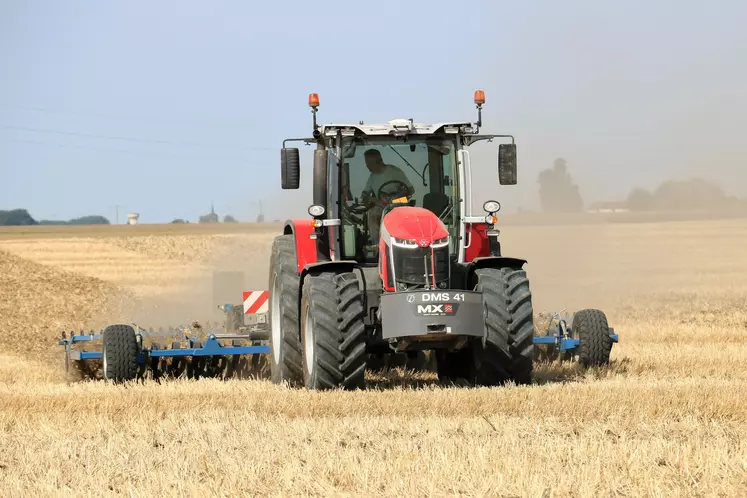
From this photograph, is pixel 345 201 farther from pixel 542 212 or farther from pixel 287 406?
pixel 542 212

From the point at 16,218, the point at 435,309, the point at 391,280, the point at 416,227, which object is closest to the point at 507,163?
the point at 416,227

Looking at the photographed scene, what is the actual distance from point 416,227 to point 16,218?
88466 mm

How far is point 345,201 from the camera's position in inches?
480

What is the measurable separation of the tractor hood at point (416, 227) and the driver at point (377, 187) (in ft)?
1.50

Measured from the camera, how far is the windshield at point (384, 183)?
1212cm

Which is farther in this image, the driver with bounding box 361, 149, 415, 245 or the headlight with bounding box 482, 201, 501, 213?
the driver with bounding box 361, 149, 415, 245

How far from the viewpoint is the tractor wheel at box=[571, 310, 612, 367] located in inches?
527

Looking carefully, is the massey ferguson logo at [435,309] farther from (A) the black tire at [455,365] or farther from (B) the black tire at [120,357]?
(B) the black tire at [120,357]

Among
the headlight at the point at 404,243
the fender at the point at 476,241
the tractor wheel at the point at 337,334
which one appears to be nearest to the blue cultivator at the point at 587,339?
the fender at the point at 476,241

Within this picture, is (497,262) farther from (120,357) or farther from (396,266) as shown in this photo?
(120,357)

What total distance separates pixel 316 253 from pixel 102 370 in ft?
11.7

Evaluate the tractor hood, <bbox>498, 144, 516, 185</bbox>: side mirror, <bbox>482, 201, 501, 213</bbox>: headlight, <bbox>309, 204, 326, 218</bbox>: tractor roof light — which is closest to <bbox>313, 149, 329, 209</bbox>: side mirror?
<bbox>309, 204, 326, 218</bbox>: tractor roof light

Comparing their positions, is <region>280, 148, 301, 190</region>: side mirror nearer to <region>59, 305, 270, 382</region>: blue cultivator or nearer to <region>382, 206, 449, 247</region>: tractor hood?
<region>382, 206, 449, 247</region>: tractor hood

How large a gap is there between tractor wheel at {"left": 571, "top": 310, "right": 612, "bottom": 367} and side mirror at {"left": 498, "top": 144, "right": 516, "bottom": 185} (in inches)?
104
